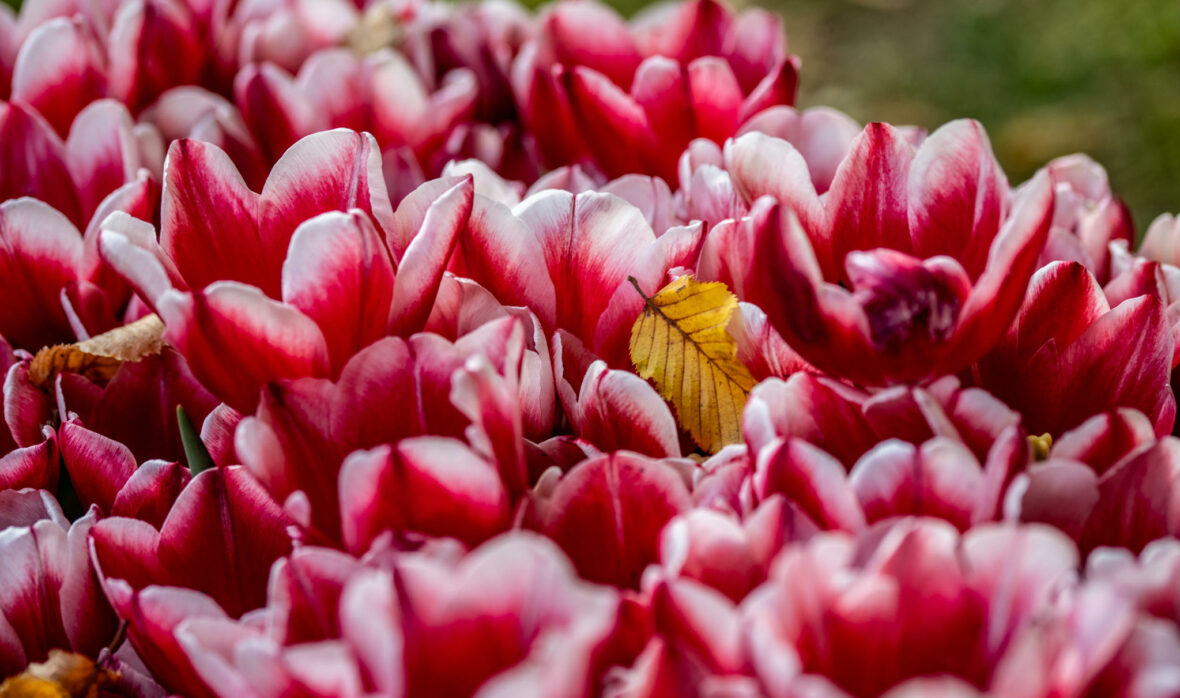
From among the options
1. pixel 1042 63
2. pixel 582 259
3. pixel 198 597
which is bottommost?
pixel 1042 63

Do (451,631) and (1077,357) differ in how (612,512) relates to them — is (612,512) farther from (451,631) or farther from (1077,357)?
(1077,357)

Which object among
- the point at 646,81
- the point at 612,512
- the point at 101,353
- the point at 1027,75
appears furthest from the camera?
the point at 1027,75

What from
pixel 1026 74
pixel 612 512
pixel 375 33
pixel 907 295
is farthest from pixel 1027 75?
pixel 612 512

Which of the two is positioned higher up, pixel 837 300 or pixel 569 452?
pixel 837 300

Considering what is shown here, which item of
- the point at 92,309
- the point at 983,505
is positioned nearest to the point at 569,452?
the point at 983,505

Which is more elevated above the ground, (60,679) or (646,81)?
(646,81)

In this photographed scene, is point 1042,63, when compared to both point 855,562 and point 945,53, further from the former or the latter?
point 855,562
